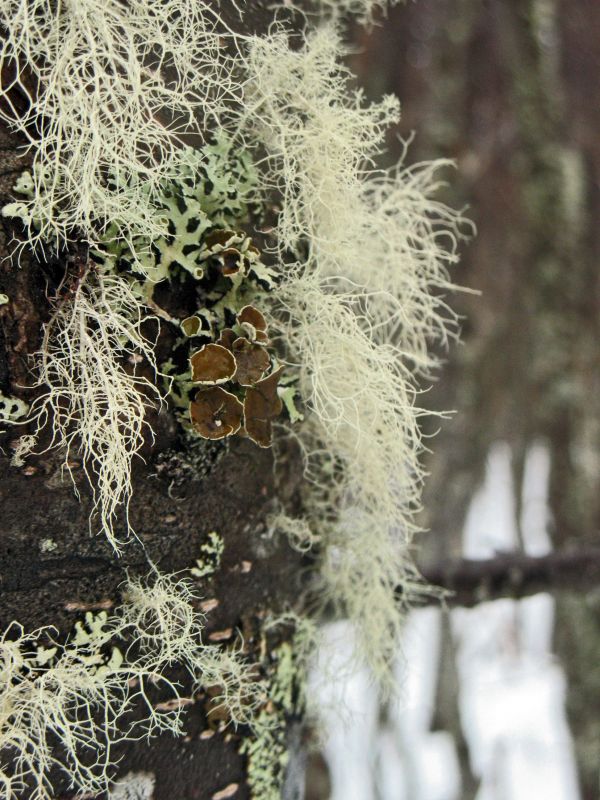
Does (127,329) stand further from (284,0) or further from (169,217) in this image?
(284,0)

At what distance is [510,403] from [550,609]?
52 centimetres

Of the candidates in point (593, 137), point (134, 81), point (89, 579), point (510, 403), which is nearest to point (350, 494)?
point (89, 579)

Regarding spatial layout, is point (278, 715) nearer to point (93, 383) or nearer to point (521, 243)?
point (93, 383)

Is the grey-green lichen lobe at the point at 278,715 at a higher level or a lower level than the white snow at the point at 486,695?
higher

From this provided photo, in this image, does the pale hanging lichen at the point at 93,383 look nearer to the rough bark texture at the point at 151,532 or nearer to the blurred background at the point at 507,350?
the rough bark texture at the point at 151,532

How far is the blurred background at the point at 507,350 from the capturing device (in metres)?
1.68

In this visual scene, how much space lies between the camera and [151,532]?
0.47 m

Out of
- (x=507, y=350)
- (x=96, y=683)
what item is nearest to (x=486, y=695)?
(x=507, y=350)

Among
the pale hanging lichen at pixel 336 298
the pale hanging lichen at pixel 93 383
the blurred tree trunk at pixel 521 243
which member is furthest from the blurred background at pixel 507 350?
the pale hanging lichen at pixel 93 383

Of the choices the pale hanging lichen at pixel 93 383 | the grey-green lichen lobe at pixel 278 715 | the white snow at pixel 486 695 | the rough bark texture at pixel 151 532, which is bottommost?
the white snow at pixel 486 695

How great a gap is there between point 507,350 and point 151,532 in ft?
4.99

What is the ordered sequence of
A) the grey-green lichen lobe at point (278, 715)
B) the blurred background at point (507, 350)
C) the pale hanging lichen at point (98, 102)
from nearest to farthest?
the pale hanging lichen at point (98, 102) → the grey-green lichen lobe at point (278, 715) → the blurred background at point (507, 350)

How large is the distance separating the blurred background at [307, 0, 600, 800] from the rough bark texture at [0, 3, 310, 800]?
1.16 meters

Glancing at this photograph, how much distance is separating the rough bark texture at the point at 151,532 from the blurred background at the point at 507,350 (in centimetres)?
116
